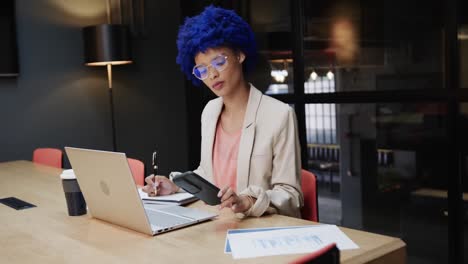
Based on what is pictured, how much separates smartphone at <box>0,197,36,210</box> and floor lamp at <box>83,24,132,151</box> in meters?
2.02

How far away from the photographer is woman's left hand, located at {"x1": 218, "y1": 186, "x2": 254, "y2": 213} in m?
1.49

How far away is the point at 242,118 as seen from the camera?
6.47ft

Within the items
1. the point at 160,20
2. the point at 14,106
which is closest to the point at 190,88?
the point at 160,20

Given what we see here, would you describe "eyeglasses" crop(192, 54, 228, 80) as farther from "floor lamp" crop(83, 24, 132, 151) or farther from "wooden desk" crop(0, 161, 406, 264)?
"floor lamp" crop(83, 24, 132, 151)

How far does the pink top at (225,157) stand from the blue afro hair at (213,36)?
10.3 inches

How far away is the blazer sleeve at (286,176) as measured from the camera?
5.52 feet

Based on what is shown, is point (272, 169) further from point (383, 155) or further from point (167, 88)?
point (167, 88)

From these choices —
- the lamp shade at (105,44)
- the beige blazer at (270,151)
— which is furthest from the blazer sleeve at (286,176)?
the lamp shade at (105,44)

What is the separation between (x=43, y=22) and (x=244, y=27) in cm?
282

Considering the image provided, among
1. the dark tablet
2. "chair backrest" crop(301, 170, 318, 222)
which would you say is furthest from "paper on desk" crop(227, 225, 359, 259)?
"chair backrest" crop(301, 170, 318, 222)

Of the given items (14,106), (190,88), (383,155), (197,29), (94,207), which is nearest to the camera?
(94,207)

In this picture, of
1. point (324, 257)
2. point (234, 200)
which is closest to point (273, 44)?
point (234, 200)

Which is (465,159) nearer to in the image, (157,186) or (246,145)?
(246,145)

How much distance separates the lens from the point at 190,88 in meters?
4.48
